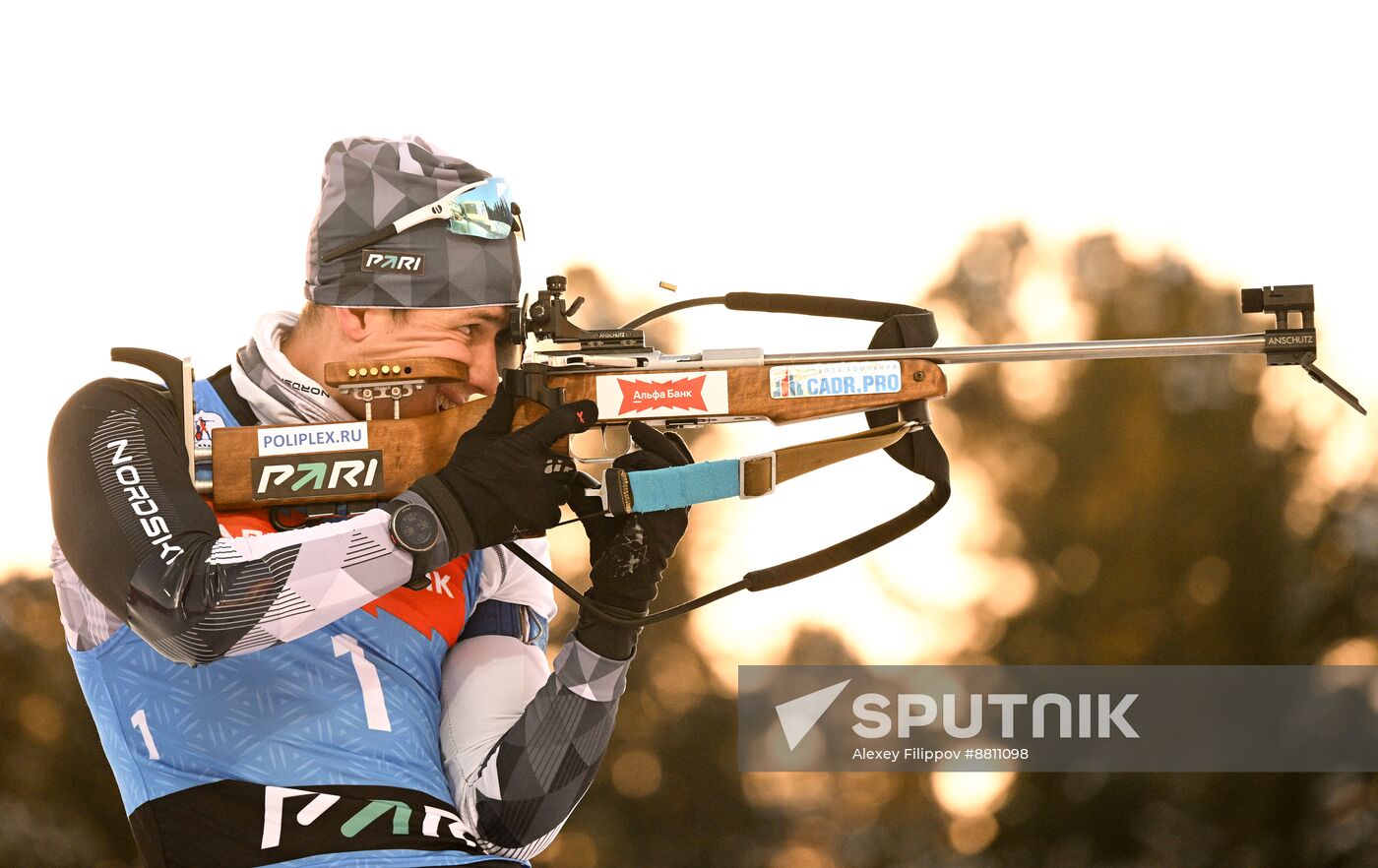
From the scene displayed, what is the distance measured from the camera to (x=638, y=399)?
177cm

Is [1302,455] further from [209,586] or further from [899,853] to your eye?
[209,586]

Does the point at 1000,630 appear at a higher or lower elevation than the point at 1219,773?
higher

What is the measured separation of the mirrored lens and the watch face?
0.46 meters

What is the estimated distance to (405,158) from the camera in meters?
1.82

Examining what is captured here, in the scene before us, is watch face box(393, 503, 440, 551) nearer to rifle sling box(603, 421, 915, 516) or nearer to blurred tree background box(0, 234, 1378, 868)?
rifle sling box(603, 421, 915, 516)

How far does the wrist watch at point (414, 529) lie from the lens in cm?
149

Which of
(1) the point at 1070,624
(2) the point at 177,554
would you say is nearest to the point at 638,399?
(2) the point at 177,554

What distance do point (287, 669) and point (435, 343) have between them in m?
0.47

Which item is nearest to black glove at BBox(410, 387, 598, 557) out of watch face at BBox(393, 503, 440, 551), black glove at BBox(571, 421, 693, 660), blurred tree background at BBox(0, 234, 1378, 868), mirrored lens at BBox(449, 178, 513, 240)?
watch face at BBox(393, 503, 440, 551)

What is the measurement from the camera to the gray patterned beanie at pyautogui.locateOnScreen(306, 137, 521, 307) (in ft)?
5.82

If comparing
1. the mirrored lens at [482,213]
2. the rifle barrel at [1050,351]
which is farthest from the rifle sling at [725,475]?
the mirrored lens at [482,213]

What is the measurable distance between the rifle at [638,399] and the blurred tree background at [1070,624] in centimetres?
346

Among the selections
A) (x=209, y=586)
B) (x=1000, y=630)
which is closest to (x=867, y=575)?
(x=1000, y=630)

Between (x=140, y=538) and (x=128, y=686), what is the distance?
0.27 m
